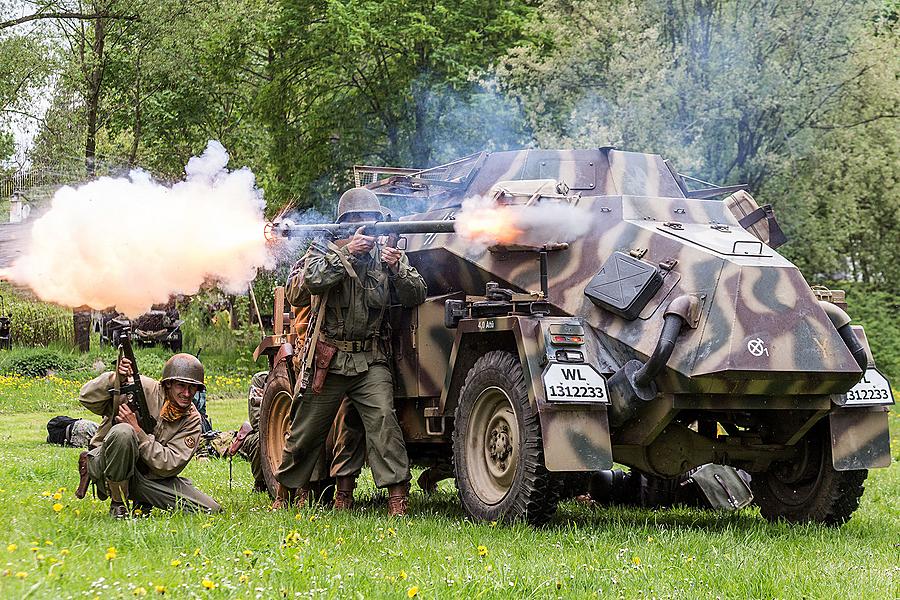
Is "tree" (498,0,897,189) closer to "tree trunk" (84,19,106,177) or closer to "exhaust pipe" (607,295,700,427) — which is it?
"tree trunk" (84,19,106,177)

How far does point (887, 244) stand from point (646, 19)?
26.0ft

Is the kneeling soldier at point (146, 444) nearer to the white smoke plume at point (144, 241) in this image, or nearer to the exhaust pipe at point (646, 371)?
the white smoke plume at point (144, 241)

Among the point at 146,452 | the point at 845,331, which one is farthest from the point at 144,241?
the point at 845,331

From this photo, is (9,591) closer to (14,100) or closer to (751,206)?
(751,206)

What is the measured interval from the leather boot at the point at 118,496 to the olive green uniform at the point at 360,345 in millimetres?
1596

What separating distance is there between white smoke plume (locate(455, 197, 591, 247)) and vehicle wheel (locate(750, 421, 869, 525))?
2.15 metres

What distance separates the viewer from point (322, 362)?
30.5 feet

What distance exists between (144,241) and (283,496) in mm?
2225

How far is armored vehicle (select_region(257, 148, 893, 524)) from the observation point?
26.1 feet

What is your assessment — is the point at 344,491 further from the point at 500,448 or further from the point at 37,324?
the point at 37,324

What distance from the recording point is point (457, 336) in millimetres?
9094

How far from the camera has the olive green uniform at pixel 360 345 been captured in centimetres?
920

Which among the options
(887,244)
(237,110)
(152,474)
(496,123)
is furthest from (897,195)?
(152,474)

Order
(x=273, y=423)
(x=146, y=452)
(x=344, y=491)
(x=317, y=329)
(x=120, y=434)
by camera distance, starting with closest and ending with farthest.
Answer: (x=120, y=434)
(x=146, y=452)
(x=317, y=329)
(x=344, y=491)
(x=273, y=423)
